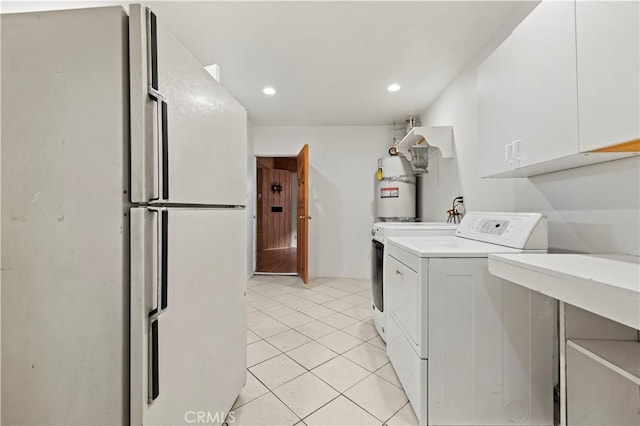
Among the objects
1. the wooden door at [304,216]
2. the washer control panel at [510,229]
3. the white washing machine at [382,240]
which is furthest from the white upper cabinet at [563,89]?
the wooden door at [304,216]

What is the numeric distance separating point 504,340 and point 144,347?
4.87 feet

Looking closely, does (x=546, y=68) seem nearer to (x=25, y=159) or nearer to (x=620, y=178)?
(x=620, y=178)

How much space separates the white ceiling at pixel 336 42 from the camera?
5.70 feet

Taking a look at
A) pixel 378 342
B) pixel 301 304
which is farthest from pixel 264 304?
pixel 378 342

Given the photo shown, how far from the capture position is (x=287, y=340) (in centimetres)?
218

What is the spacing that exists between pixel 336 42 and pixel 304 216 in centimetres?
231

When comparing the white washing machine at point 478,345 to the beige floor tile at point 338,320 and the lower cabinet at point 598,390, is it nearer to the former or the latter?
the lower cabinet at point 598,390

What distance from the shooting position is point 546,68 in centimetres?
115

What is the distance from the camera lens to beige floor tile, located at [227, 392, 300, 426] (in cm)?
132

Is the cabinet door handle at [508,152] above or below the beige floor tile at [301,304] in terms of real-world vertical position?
above

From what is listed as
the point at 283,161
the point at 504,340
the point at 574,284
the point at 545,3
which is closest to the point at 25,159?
the point at 574,284

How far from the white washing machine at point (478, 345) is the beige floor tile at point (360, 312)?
1.39 meters

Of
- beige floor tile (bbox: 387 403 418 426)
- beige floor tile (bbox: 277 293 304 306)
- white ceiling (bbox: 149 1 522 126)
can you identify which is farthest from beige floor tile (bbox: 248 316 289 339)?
white ceiling (bbox: 149 1 522 126)

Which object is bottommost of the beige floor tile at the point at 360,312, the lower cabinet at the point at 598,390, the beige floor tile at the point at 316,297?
the beige floor tile at the point at 360,312
